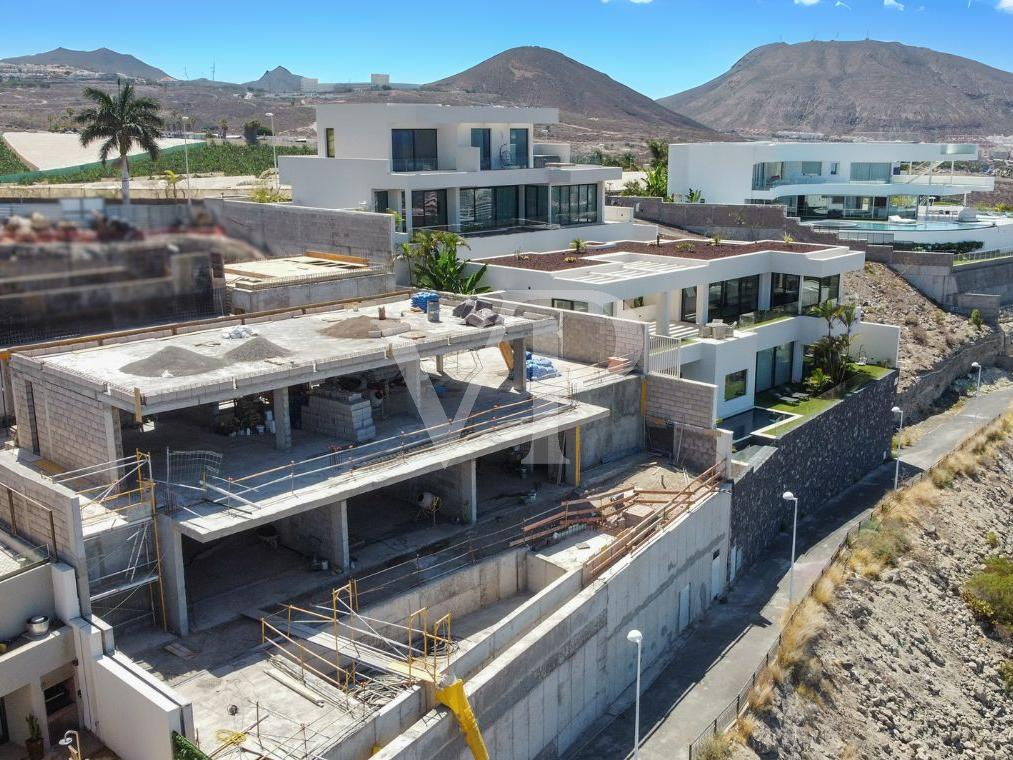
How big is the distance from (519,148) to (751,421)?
21470mm

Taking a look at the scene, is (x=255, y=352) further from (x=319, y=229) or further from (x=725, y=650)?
(x=319, y=229)

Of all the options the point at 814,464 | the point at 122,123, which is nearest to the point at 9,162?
the point at 122,123

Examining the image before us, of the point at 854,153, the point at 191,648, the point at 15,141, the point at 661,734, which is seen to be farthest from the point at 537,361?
the point at 15,141

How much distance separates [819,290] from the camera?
46156 mm

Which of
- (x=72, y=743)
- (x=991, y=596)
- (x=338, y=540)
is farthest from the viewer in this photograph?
(x=991, y=596)

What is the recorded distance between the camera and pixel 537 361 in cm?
3366

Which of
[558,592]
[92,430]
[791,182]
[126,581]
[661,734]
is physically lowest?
[661,734]

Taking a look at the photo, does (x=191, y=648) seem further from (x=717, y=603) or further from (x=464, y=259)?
(x=464, y=259)

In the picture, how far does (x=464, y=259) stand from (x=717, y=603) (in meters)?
19.3

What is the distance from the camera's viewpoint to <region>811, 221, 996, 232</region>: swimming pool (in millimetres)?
65250

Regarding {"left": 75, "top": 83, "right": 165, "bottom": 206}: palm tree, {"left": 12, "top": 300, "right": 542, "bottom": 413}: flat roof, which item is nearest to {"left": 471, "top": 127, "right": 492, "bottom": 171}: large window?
{"left": 75, "top": 83, "right": 165, "bottom": 206}: palm tree

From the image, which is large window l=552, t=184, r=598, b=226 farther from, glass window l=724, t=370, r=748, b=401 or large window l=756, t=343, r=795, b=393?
glass window l=724, t=370, r=748, b=401

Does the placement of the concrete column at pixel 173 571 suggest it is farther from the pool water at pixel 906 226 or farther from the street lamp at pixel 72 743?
the pool water at pixel 906 226

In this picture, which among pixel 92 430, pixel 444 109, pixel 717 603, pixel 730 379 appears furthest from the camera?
pixel 444 109
